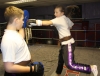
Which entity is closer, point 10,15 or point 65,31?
point 10,15

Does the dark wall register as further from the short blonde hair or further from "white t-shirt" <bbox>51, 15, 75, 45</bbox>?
the short blonde hair

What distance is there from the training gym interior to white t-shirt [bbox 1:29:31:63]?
1289 millimetres

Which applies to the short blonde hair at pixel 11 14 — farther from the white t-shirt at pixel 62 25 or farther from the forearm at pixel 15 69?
the white t-shirt at pixel 62 25

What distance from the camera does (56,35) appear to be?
24.2ft

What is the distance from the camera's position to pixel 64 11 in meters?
2.64

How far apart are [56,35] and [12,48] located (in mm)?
6123

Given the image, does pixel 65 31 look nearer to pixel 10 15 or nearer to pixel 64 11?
pixel 64 11

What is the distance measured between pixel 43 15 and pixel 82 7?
8.69ft

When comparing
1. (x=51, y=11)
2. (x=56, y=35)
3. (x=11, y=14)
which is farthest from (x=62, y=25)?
(x=51, y=11)

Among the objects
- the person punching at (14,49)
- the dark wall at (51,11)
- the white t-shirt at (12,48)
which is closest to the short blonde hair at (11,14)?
the person punching at (14,49)

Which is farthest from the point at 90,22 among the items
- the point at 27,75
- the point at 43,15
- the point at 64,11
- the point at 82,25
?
the point at 27,75

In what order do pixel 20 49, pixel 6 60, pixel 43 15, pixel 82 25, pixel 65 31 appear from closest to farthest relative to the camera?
pixel 6 60 < pixel 20 49 < pixel 65 31 < pixel 82 25 < pixel 43 15

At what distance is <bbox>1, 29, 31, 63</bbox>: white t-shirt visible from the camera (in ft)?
4.14

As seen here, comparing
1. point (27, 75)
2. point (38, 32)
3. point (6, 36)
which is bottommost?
point (38, 32)
